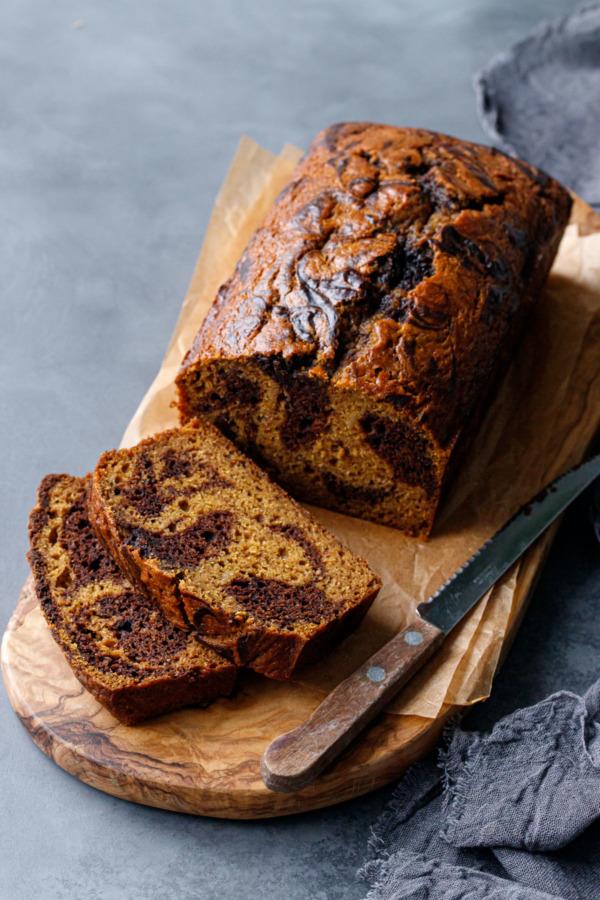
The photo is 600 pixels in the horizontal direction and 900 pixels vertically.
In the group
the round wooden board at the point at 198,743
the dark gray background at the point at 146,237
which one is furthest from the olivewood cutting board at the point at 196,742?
the dark gray background at the point at 146,237

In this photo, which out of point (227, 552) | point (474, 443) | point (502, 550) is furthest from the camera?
point (474, 443)

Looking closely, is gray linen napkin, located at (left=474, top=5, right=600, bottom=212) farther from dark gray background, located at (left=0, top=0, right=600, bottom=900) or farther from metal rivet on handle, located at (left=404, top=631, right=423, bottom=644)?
metal rivet on handle, located at (left=404, top=631, right=423, bottom=644)

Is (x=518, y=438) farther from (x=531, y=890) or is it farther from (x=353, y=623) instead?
(x=531, y=890)

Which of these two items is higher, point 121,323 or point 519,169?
point 519,169

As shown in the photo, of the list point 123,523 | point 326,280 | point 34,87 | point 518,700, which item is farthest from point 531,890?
point 34,87

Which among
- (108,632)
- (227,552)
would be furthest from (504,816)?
(108,632)

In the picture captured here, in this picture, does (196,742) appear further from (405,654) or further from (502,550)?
(502,550)

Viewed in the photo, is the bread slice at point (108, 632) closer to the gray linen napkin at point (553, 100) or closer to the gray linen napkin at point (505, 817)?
the gray linen napkin at point (505, 817)
